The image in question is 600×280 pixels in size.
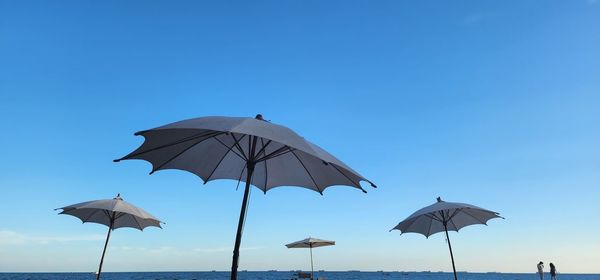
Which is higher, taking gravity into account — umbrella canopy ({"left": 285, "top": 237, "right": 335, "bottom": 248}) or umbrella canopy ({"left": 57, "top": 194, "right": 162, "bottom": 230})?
umbrella canopy ({"left": 57, "top": 194, "right": 162, "bottom": 230})

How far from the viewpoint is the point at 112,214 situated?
12375 millimetres

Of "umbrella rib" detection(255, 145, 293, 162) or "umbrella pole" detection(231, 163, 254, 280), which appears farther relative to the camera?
"umbrella rib" detection(255, 145, 293, 162)

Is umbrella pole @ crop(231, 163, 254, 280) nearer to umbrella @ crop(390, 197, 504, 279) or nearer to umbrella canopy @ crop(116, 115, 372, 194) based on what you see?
umbrella canopy @ crop(116, 115, 372, 194)

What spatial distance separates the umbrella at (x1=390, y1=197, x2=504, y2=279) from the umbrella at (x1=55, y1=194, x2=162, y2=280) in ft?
26.4

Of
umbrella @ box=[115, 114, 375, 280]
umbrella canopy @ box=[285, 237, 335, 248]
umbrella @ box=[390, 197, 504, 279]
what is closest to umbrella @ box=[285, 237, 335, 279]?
umbrella canopy @ box=[285, 237, 335, 248]

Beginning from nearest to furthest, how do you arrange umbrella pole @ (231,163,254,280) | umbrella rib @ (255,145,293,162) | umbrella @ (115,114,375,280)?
umbrella @ (115,114,375,280) → umbrella pole @ (231,163,254,280) → umbrella rib @ (255,145,293,162)

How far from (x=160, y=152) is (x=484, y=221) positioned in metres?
11.3

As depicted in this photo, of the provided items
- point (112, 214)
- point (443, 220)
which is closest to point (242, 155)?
point (112, 214)

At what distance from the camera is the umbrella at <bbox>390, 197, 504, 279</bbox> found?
12.6m

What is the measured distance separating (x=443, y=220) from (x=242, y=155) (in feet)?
27.3

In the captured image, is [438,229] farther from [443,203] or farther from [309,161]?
[309,161]

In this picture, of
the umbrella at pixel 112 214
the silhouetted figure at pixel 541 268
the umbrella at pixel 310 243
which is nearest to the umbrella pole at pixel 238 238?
the umbrella at pixel 112 214

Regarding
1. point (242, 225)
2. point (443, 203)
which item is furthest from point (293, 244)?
point (242, 225)

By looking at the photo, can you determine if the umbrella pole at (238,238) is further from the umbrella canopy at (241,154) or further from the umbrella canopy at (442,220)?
the umbrella canopy at (442,220)
